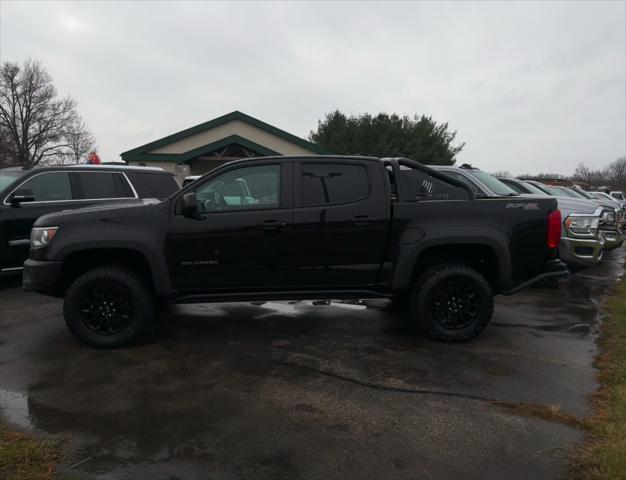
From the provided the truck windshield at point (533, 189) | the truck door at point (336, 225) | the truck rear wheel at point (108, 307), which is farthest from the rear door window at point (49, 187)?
the truck windshield at point (533, 189)

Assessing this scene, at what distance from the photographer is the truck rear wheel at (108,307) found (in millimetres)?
4332

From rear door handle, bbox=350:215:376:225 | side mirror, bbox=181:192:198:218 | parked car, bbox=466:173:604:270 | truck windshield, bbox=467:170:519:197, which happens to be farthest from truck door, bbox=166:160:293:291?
truck windshield, bbox=467:170:519:197

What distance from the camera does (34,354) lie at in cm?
439

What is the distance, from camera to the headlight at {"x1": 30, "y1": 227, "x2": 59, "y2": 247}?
4.32m

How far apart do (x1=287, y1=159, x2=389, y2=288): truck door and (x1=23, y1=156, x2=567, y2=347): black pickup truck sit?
0.01m

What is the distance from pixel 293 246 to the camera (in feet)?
14.5

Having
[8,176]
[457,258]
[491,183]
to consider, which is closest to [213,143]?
[8,176]

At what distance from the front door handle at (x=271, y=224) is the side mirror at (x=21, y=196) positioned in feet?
13.7

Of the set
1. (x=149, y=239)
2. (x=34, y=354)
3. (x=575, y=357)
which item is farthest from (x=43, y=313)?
(x=575, y=357)

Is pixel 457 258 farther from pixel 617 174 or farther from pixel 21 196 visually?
pixel 617 174

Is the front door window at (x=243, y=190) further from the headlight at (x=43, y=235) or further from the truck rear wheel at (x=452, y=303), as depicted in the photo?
the truck rear wheel at (x=452, y=303)

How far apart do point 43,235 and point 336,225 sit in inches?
113

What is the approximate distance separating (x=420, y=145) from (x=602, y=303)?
87.3 ft

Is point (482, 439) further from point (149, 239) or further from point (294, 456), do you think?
point (149, 239)
